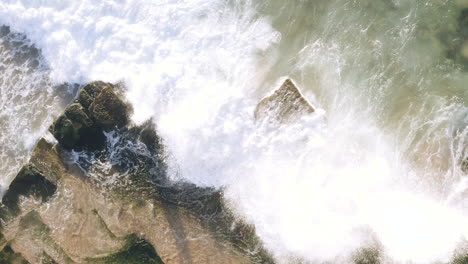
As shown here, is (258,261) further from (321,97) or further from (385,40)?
(385,40)

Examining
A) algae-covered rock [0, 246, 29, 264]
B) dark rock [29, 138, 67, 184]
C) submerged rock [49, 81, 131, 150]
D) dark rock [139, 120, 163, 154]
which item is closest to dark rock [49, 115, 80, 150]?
submerged rock [49, 81, 131, 150]

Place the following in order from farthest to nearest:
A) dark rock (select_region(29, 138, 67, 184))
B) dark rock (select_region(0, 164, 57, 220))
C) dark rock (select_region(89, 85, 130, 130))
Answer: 1. dark rock (select_region(29, 138, 67, 184))
2. dark rock (select_region(0, 164, 57, 220))
3. dark rock (select_region(89, 85, 130, 130))

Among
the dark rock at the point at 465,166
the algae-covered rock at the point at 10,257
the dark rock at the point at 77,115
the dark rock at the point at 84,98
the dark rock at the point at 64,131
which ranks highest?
the dark rock at the point at 465,166

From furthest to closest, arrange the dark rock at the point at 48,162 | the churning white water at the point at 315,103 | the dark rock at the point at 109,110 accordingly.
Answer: the dark rock at the point at 48,162, the dark rock at the point at 109,110, the churning white water at the point at 315,103

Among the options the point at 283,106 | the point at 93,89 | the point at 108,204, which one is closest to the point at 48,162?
the point at 108,204

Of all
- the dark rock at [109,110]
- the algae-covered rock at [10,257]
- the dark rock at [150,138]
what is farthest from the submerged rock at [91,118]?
the algae-covered rock at [10,257]

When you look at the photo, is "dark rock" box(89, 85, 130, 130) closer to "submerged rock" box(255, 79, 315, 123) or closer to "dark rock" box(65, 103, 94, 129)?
"dark rock" box(65, 103, 94, 129)

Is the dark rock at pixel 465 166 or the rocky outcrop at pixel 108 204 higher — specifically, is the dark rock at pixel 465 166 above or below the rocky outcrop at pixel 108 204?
above

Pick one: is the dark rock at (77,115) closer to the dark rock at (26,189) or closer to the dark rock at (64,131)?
the dark rock at (64,131)
